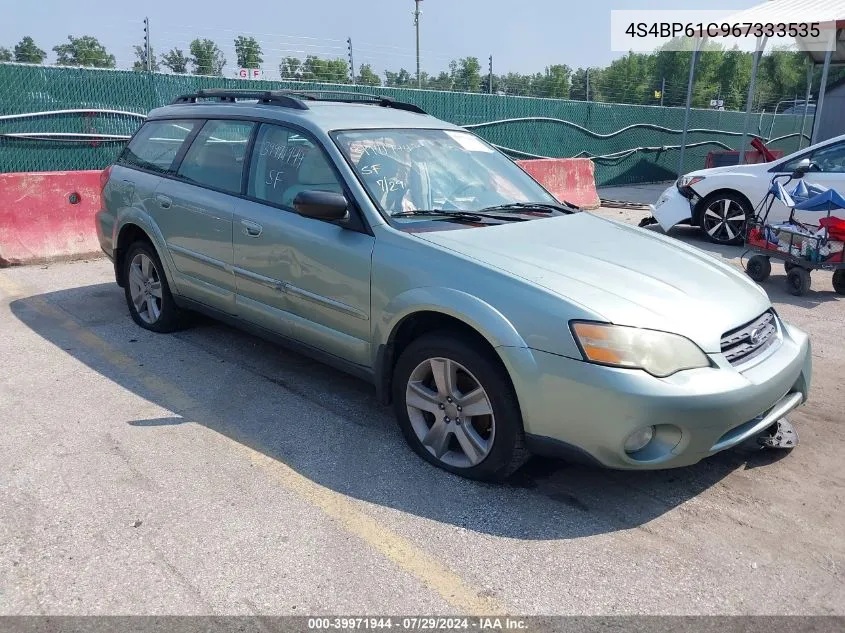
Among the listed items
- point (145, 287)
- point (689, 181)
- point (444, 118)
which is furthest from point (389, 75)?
point (145, 287)

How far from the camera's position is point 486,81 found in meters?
19.2

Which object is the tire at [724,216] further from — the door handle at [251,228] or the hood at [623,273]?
the door handle at [251,228]

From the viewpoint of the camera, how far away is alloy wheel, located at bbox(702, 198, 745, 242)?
385 inches

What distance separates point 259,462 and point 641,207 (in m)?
12.0

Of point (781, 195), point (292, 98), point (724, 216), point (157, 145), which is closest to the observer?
point (292, 98)

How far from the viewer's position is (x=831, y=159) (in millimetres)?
9078

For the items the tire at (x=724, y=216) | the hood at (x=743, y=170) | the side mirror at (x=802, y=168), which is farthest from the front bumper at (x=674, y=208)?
the side mirror at (x=802, y=168)

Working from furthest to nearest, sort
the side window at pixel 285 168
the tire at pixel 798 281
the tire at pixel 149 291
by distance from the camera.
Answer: the tire at pixel 798 281, the tire at pixel 149 291, the side window at pixel 285 168

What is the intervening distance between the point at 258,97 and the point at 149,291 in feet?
5.84

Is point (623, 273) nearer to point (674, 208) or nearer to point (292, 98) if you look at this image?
point (292, 98)

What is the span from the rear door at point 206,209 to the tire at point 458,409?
166 cm

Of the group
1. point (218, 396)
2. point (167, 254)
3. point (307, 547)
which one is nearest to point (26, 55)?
point (167, 254)

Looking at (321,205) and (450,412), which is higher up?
(321,205)

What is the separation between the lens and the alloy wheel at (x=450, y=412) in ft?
11.3
